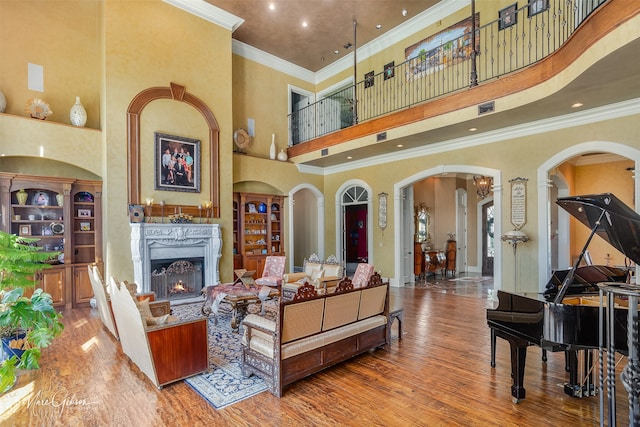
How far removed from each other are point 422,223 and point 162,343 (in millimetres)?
9155

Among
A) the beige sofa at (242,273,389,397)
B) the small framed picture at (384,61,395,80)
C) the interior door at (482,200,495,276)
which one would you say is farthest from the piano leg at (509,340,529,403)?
the interior door at (482,200,495,276)

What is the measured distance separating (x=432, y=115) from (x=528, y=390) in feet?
16.8

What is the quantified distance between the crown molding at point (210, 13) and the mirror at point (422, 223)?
752 centimetres

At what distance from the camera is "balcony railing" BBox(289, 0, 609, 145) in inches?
244

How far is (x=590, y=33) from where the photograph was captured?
4.03 metres

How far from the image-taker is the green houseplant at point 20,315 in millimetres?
2911

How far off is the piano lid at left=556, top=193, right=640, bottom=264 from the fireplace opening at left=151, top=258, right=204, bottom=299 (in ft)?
23.3

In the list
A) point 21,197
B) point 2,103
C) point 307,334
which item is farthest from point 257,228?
point 307,334

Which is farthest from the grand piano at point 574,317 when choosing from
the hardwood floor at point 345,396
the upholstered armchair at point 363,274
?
the upholstered armchair at point 363,274

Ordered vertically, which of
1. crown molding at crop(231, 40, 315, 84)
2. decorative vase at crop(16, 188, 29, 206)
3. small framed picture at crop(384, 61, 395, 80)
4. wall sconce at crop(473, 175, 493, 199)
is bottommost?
decorative vase at crop(16, 188, 29, 206)

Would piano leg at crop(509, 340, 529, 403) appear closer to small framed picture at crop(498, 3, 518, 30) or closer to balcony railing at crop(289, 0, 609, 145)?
balcony railing at crop(289, 0, 609, 145)

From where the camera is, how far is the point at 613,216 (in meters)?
2.49

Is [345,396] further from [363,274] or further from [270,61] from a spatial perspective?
[270,61]

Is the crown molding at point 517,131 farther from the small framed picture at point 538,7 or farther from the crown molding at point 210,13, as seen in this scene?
the crown molding at point 210,13
